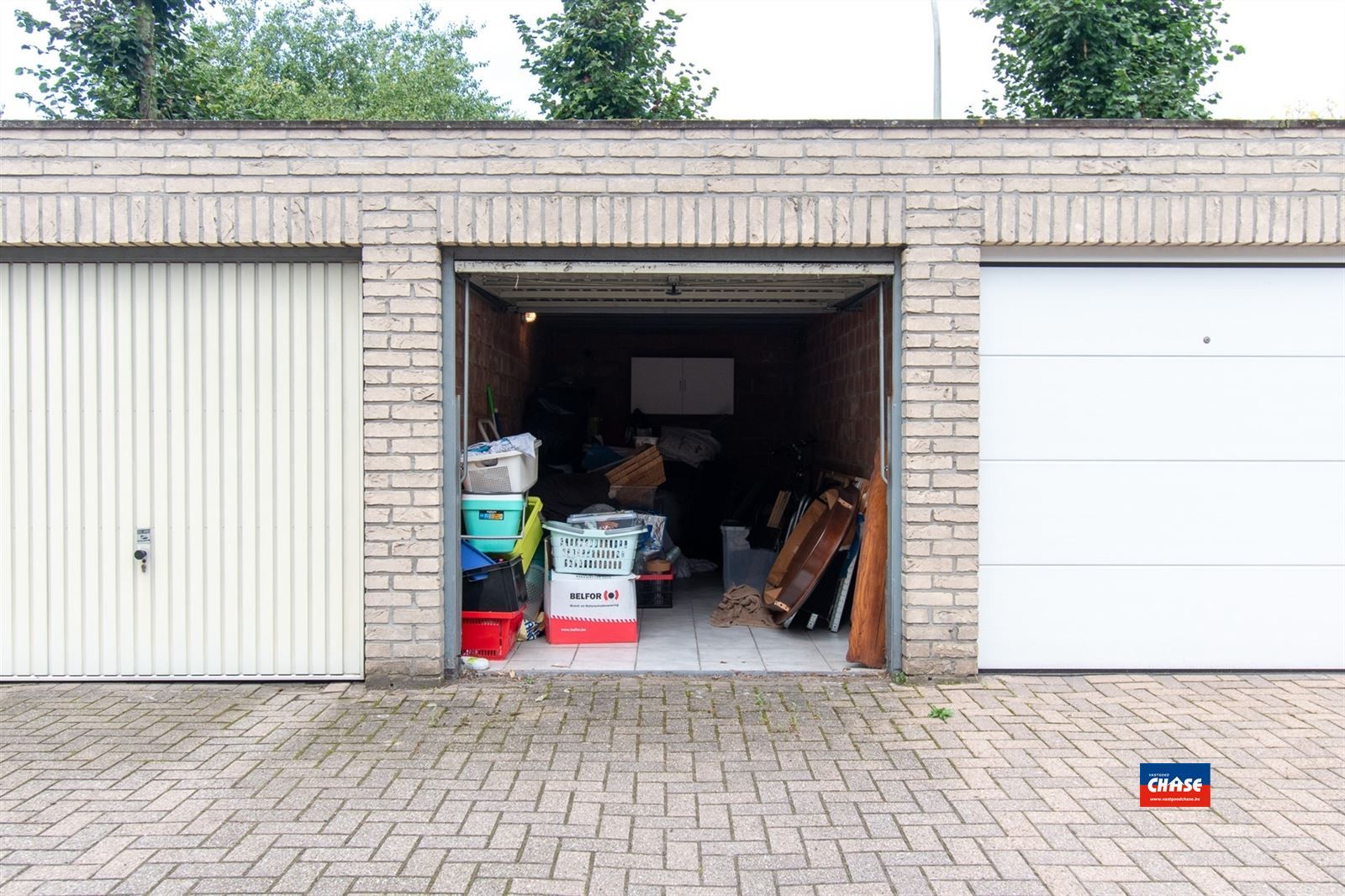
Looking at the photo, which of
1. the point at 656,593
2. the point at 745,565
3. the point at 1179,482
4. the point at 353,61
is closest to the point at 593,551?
the point at 656,593

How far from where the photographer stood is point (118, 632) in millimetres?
5789

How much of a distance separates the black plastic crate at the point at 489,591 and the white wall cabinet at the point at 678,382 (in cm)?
542

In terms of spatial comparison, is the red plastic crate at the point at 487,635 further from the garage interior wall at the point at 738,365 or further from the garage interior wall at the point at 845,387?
the garage interior wall at the point at 845,387

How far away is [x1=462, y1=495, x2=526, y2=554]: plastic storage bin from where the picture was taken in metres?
6.19

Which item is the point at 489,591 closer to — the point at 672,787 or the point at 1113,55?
the point at 672,787

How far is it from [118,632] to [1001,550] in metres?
5.04

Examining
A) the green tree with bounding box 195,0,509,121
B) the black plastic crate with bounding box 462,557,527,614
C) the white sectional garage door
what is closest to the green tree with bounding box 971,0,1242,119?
the white sectional garage door

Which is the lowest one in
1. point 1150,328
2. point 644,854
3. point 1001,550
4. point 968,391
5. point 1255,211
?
point 644,854

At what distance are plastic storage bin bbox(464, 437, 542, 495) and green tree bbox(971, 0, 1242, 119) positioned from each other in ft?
34.9

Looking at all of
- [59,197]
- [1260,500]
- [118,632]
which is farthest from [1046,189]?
[118,632]

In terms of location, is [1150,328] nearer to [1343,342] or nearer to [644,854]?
[1343,342]

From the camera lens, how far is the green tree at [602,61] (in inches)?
527

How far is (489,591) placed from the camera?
20.2ft

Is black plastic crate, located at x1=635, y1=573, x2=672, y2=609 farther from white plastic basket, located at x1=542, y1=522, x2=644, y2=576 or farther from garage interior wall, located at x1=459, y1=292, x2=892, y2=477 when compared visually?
garage interior wall, located at x1=459, y1=292, x2=892, y2=477
